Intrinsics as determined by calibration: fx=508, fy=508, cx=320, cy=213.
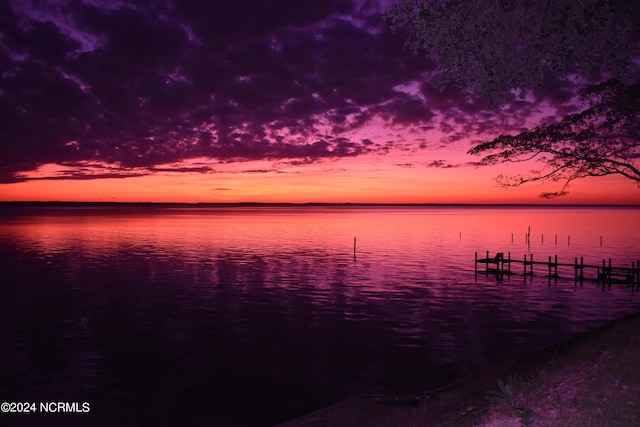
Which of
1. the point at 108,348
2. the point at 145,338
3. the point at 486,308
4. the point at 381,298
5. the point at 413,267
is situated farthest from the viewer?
the point at 413,267

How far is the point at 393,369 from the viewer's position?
22.5 metres

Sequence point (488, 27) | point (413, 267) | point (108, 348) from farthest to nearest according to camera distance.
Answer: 1. point (413, 267)
2. point (108, 348)
3. point (488, 27)

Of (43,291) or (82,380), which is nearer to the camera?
(82,380)

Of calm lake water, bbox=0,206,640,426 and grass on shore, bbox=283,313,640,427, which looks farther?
calm lake water, bbox=0,206,640,426

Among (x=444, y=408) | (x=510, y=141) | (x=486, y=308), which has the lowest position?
(x=486, y=308)

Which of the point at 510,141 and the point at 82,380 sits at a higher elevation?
the point at 510,141

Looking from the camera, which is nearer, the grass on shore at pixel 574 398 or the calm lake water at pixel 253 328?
the grass on shore at pixel 574 398

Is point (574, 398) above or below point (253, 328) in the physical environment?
above

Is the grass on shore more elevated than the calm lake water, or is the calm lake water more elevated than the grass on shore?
the grass on shore

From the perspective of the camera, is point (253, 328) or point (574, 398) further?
point (253, 328)

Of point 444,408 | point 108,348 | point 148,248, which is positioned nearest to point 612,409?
point 444,408

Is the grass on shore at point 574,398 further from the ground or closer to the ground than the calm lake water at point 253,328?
further from the ground

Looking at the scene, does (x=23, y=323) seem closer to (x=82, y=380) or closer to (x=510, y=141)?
(x=82, y=380)

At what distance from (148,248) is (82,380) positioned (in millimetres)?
59732
